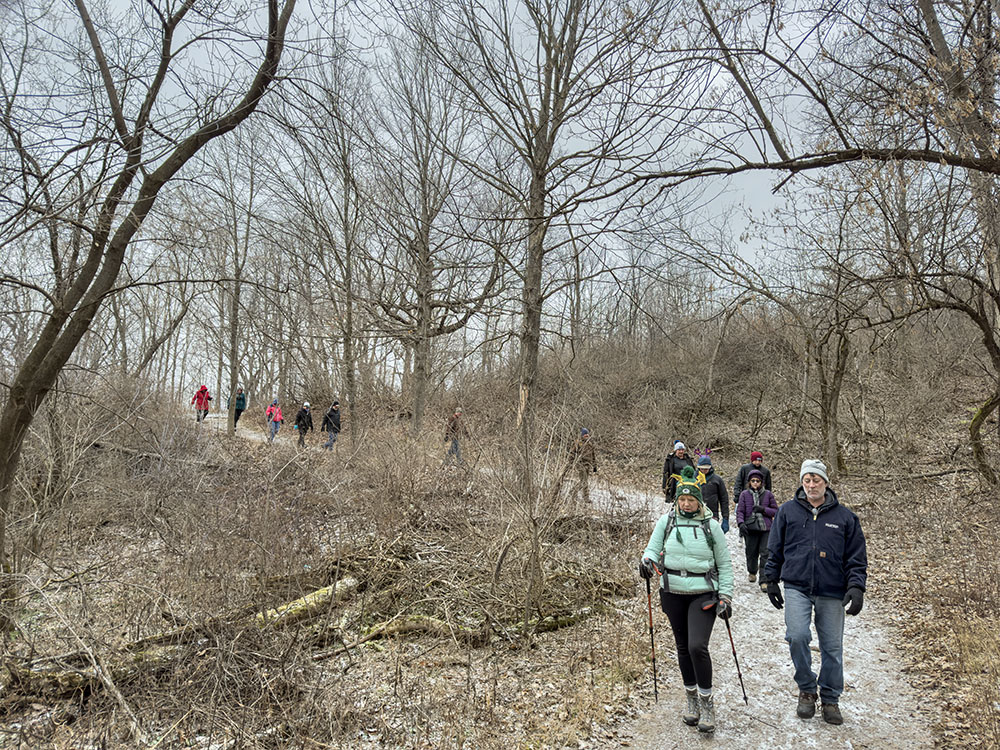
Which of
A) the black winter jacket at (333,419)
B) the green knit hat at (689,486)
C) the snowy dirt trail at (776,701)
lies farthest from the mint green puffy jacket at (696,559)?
the black winter jacket at (333,419)

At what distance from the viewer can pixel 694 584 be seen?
4.32m

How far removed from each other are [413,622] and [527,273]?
200 inches

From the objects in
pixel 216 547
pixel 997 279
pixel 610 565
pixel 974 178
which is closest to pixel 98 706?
pixel 216 547

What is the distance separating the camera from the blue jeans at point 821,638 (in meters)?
4.33

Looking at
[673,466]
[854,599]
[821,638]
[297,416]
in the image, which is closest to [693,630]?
[821,638]

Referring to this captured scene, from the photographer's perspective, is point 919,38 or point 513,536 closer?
point 513,536

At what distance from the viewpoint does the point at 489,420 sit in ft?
30.8

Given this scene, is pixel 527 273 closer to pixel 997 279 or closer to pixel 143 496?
pixel 143 496

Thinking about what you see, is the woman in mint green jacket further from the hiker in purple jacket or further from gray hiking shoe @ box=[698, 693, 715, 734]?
the hiker in purple jacket

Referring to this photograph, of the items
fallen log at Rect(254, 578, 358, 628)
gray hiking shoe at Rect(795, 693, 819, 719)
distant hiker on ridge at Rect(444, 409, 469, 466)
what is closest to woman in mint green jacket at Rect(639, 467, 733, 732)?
gray hiking shoe at Rect(795, 693, 819, 719)

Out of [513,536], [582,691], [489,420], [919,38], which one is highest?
[919,38]

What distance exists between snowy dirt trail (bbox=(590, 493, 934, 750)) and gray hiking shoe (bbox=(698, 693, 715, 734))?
6cm

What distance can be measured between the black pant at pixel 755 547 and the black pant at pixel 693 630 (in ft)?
12.1

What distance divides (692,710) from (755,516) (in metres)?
3.61
